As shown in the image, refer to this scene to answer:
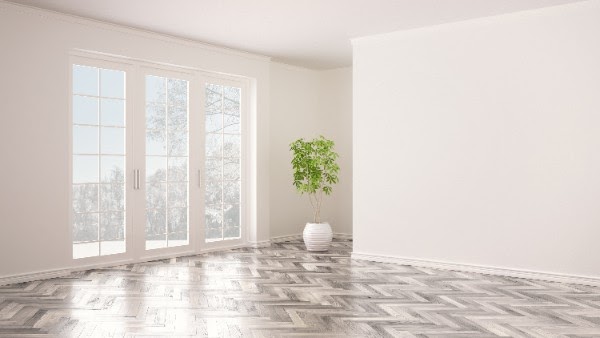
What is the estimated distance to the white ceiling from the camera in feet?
18.3

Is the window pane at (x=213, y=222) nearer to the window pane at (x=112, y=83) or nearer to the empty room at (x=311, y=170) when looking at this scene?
the empty room at (x=311, y=170)

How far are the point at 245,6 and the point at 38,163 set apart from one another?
8.27 feet

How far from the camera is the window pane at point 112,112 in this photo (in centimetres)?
642

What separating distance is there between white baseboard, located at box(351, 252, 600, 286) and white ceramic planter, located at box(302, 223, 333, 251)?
0.63 m

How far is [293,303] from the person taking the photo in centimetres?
471

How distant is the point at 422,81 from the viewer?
6531 mm

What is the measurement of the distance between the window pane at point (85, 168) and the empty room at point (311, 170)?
0.02 m

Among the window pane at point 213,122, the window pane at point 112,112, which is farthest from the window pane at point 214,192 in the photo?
the window pane at point 112,112

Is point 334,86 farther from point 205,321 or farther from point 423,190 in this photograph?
point 205,321

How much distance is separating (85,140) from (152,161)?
0.90m

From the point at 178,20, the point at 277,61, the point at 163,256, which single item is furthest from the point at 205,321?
the point at 277,61

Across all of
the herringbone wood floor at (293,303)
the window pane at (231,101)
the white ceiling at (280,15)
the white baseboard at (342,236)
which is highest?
the white ceiling at (280,15)

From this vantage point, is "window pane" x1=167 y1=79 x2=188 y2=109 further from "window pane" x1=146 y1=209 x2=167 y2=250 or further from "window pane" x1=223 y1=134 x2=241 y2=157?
"window pane" x1=146 y1=209 x2=167 y2=250

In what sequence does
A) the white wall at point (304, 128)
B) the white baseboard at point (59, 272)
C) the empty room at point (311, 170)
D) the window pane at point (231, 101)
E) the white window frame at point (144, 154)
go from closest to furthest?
the empty room at point (311, 170) → the white baseboard at point (59, 272) → the white window frame at point (144, 154) → the window pane at point (231, 101) → the white wall at point (304, 128)
